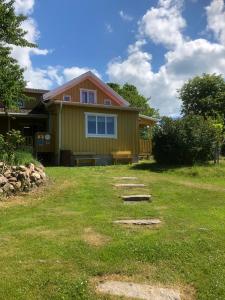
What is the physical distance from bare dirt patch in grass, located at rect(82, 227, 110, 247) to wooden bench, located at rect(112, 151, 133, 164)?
14599 mm

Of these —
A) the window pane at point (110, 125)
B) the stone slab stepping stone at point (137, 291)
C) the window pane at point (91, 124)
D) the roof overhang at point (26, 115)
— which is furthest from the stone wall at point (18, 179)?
the roof overhang at point (26, 115)

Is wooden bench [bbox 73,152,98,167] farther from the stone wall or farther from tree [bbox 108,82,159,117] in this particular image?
tree [bbox 108,82,159,117]

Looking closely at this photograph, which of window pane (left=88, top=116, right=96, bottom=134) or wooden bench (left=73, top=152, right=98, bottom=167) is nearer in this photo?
wooden bench (left=73, top=152, right=98, bottom=167)

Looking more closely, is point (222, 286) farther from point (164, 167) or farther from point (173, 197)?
point (164, 167)

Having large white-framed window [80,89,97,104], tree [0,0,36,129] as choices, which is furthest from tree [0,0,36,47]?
large white-framed window [80,89,97,104]

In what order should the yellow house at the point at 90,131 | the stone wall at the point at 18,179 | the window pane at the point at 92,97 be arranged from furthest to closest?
the window pane at the point at 92,97 → the yellow house at the point at 90,131 → the stone wall at the point at 18,179

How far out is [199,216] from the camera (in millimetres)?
9203

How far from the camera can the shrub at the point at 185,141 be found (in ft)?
63.1

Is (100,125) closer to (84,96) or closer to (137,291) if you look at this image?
(84,96)

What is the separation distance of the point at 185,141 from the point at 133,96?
118ft

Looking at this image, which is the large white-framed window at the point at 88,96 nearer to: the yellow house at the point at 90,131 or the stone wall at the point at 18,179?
the yellow house at the point at 90,131

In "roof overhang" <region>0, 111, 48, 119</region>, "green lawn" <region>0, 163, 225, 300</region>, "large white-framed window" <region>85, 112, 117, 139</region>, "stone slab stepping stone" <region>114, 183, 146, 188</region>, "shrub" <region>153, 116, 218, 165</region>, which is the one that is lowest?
"green lawn" <region>0, 163, 225, 300</region>

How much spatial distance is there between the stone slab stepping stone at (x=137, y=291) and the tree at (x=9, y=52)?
35.9 ft

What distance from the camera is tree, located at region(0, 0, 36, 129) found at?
1463cm
